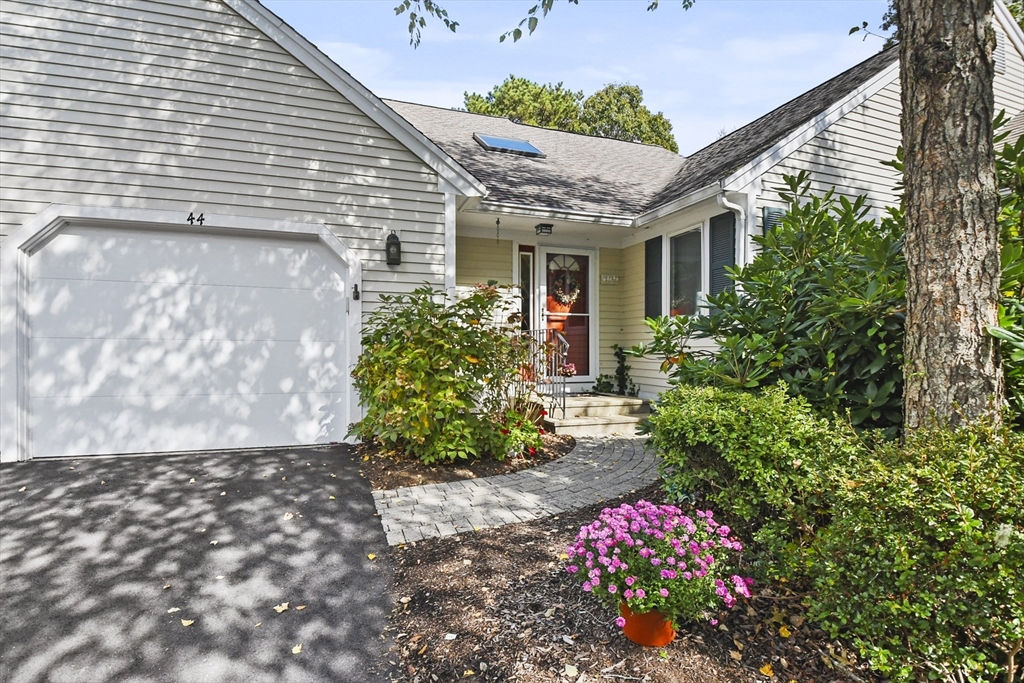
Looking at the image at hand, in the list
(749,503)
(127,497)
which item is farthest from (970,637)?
(127,497)

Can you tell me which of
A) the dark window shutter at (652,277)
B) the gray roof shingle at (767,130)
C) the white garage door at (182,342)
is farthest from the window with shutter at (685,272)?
the white garage door at (182,342)

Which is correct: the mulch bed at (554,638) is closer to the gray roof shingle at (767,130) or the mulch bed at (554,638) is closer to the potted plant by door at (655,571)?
the potted plant by door at (655,571)

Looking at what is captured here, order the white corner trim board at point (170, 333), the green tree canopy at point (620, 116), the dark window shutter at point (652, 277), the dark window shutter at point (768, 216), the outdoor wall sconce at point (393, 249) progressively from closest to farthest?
the white corner trim board at point (170, 333) < the outdoor wall sconce at point (393, 249) < the dark window shutter at point (768, 216) < the dark window shutter at point (652, 277) < the green tree canopy at point (620, 116)

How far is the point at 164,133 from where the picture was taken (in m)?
5.58

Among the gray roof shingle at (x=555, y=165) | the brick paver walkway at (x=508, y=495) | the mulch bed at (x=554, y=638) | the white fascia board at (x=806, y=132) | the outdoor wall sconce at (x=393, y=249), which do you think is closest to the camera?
the mulch bed at (x=554, y=638)

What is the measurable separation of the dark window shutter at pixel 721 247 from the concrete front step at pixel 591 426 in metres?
2.02

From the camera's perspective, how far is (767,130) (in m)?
7.83

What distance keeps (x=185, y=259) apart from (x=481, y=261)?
394cm

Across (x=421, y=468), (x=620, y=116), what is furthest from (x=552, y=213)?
(x=620, y=116)

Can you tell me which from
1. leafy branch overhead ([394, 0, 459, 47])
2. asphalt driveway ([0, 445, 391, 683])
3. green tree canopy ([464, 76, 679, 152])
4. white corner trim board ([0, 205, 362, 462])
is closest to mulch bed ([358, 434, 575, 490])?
asphalt driveway ([0, 445, 391, 683])

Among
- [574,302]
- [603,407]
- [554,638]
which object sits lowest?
→ [554,638]

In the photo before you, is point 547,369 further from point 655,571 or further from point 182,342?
point 655,571

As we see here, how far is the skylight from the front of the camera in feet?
31.2

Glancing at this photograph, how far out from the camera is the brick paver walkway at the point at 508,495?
3811 mm
